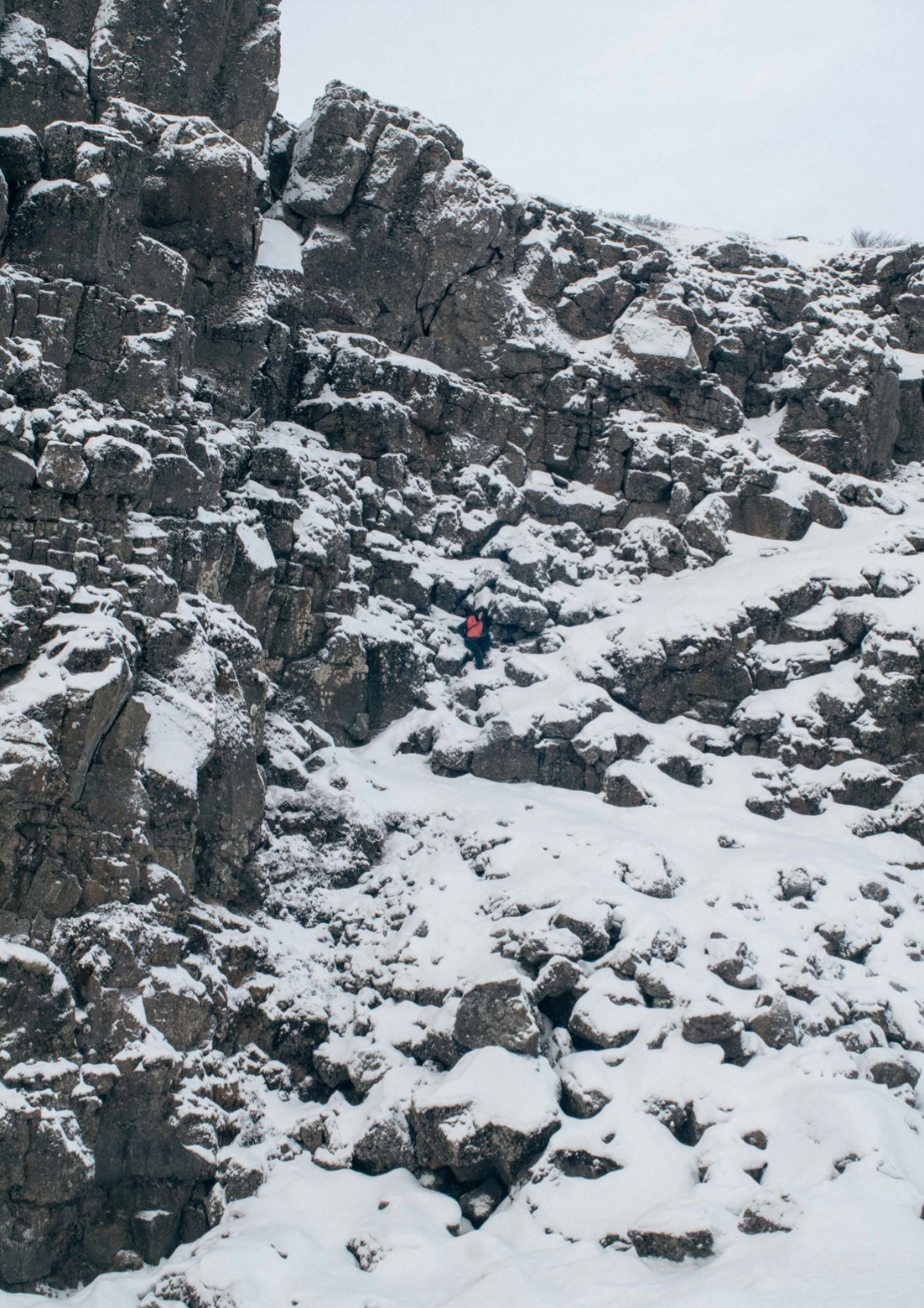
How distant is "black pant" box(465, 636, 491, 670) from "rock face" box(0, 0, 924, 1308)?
0.34 m

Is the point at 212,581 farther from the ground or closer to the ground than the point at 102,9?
closer to the ground

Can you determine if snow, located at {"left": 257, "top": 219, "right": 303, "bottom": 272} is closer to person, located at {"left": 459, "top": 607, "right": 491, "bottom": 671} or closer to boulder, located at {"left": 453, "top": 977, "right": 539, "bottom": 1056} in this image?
person, located at {"left": 459, "top": 607, "right": 491, "bottom": 671}

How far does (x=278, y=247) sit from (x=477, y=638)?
1062 centimetres

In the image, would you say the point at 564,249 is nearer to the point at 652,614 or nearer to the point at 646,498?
the point at 646,498

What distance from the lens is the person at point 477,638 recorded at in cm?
2095

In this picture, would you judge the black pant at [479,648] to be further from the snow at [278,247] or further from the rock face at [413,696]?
the snow at [278,247]

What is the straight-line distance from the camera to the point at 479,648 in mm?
21062

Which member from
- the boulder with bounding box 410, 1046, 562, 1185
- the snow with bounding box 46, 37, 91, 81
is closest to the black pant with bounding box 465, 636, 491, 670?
the boulder with bounding box 410, 1046, 562, 1185

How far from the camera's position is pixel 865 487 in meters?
24.3

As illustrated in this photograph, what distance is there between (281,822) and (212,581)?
13.8 ft

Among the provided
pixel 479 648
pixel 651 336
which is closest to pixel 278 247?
pixel 651 336

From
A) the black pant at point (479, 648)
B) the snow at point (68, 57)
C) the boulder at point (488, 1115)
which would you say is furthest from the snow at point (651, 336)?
the boulder at point (488, 1115)

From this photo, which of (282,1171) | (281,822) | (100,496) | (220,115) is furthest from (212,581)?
(220,115)

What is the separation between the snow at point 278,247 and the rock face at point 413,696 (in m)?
0.08
